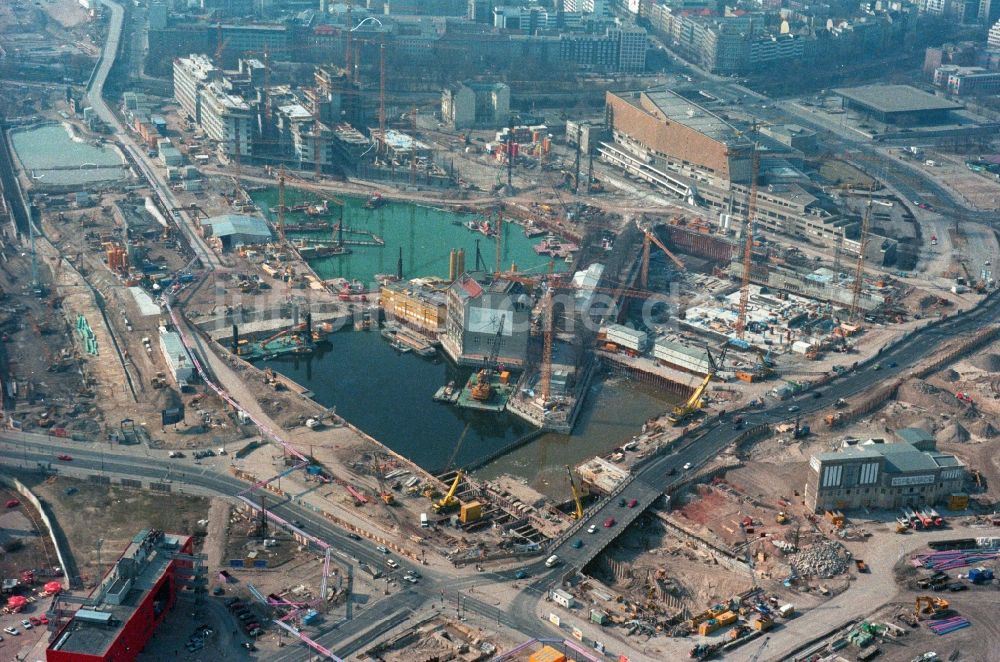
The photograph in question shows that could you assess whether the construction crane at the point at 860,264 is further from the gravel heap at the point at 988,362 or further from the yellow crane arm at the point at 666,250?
the yellow crane arm at the point at 666,250

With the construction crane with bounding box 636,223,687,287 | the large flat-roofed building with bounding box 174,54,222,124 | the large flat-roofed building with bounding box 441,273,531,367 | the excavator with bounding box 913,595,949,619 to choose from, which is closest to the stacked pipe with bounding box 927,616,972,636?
the excavator with bounding box 913,595,949,619

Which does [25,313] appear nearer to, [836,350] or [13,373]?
[13,373]

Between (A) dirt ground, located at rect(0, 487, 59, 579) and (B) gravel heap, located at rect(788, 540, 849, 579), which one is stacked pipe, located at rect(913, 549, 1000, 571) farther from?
(A) dirt ground, located at rect(0, 487, 59, 579)

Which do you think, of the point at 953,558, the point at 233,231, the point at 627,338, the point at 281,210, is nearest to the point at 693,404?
the point at 627,338

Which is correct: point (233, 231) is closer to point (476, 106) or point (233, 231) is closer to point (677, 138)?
point (677, 138)

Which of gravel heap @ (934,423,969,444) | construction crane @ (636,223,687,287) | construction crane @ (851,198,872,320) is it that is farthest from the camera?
construction crane @ (636,223,687,287)

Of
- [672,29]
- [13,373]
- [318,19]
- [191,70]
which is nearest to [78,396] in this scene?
[13,373]
